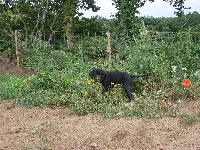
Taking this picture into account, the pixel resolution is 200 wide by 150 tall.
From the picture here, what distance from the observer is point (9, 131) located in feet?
18.4

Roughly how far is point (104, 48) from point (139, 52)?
7042 mm

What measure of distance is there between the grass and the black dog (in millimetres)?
169

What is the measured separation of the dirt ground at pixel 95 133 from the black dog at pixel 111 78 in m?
1.02

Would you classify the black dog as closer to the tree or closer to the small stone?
the small stone

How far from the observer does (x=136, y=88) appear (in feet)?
25.2

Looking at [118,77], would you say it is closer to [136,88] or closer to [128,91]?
[128,91]

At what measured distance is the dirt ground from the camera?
4.87 meters

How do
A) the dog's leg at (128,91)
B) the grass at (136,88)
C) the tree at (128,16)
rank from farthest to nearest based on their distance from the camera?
the tree at (128,16)
the dog's leg at (128,91)
the grass at (136,88)

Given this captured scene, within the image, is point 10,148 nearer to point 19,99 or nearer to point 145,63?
point 19,99

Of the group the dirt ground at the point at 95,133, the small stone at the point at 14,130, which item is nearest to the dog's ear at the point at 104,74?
the dirt ground at the point at 95,133

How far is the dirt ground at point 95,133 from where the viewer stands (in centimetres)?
487

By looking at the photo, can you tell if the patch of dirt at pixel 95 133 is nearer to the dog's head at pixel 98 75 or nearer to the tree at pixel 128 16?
the dog's head at pixel 98 75

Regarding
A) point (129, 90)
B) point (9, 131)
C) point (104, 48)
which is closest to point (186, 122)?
point (129, 90)

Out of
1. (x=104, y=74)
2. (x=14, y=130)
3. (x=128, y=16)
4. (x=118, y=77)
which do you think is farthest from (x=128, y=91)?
(x=128, y=16)
